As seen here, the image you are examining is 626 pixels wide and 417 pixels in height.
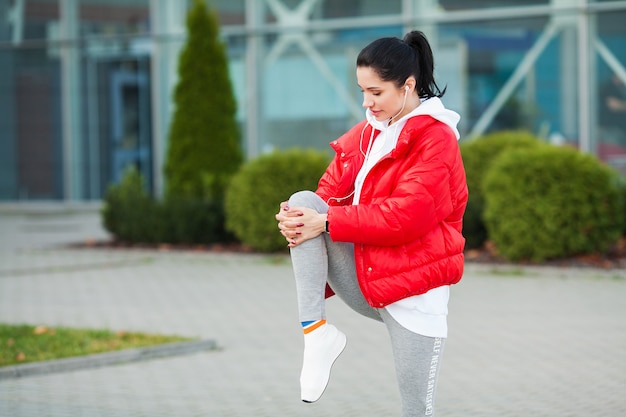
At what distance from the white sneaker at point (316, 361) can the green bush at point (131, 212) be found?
38.8 feet

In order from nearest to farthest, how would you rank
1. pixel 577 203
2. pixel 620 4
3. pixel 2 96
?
pixel 577 203
pixel 620 4
pixel 2 96

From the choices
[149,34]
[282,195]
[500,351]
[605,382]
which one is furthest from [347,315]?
[149,34]

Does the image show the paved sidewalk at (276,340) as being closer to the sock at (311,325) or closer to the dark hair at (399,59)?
the sock at (311,325)

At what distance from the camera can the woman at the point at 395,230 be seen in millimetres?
3557

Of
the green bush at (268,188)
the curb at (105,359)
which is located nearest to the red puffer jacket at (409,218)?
the curb at (105,359)

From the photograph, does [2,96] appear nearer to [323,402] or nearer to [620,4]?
[620,4]

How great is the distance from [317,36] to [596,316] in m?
12.0

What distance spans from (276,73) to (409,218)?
17.1 metres

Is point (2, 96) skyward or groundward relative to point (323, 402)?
skyward

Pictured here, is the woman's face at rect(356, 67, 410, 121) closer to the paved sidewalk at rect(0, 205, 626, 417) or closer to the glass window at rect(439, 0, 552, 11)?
the paved sidewalk at rect(0, 205, 626, 417)

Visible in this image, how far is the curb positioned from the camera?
22.3 feet

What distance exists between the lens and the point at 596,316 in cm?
892

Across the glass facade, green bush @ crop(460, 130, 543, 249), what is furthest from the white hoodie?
the glass facade

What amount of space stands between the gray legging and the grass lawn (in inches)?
150
